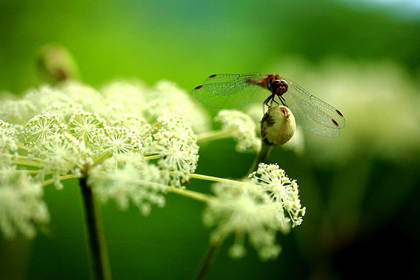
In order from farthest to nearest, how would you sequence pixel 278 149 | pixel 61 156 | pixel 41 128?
pixel 278 149
pixel 41 128
pixel 61 156

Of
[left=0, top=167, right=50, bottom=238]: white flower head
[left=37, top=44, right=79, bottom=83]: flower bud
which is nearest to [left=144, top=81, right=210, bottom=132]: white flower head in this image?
[left=0, top=167, right=50, bottom=238]: white flower head

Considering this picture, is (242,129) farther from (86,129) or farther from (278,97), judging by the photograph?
(86,129)

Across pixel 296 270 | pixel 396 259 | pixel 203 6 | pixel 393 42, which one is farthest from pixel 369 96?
pixel 203 6

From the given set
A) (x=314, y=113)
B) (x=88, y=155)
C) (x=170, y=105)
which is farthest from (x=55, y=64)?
(x=314, y=113)

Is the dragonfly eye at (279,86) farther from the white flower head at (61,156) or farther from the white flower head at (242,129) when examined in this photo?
the white flower head at (61,156)

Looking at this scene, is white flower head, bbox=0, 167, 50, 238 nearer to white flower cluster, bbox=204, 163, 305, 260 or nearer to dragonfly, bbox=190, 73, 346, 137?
white flower cluster, bbox=204, 163, 305, 260
